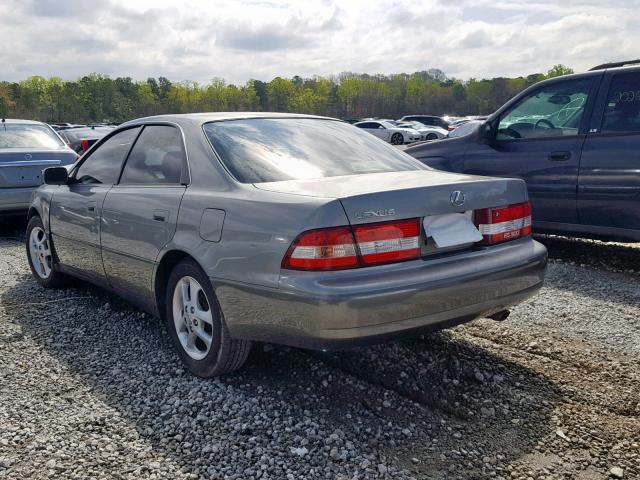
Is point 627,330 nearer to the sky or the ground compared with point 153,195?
nearer to the ground

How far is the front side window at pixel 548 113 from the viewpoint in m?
5.73

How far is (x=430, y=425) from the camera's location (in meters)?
2.80

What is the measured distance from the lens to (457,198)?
2.98 meters

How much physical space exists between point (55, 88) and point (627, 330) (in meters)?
115

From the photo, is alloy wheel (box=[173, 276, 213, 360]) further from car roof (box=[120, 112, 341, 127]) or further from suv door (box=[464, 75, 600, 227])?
suv door (box=[464, 75, 600, 227])

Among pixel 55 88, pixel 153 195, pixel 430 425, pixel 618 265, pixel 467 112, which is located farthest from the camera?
pixel 467 112

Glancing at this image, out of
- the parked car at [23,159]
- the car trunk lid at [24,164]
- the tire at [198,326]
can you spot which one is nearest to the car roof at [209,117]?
the tire at [198,326]

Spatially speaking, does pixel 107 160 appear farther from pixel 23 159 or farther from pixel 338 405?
pixel 23 159

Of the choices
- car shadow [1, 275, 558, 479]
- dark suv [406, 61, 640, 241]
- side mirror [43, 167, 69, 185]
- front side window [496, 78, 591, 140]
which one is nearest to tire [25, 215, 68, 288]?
side mirror [43, 167, 69, 185]

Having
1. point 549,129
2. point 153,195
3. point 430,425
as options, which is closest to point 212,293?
point 153,195

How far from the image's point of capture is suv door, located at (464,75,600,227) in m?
5.65

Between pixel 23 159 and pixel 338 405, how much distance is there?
6763 millimetres

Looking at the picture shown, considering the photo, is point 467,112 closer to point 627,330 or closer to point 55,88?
point 55,88

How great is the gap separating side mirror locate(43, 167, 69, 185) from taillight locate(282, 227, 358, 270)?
2917 mm
